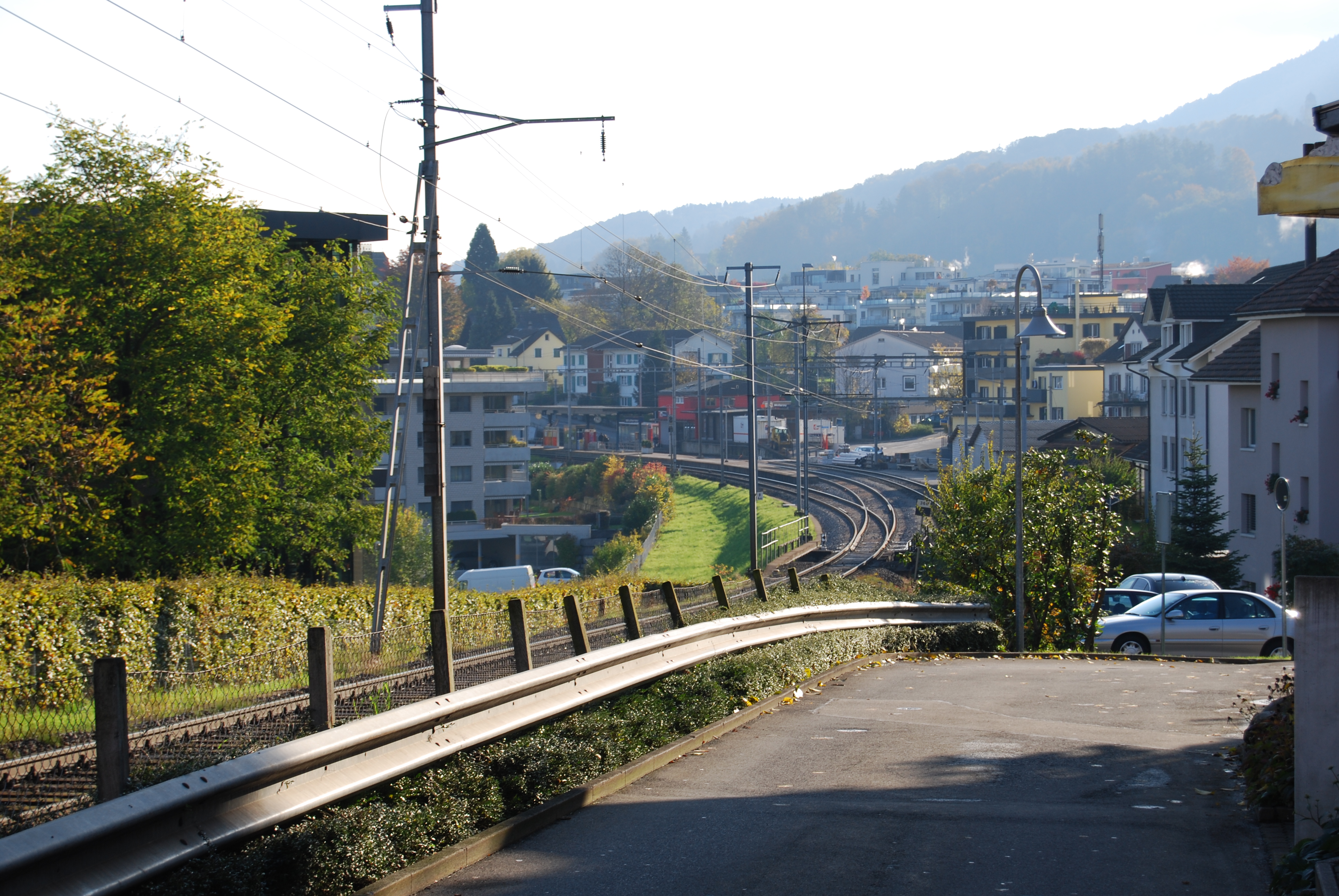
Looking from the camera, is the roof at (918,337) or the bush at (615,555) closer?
the bush at (615,555)

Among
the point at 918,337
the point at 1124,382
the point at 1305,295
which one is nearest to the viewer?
the point at 1305,295

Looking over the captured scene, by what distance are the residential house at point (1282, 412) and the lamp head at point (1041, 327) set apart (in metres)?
11.1

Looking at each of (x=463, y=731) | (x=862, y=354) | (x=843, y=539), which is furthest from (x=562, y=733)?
(x=862, y=354)

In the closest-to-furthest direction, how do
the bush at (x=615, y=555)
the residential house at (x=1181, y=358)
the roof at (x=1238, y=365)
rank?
the roof at (x=1238, y=365)
the residential house at (x=1181, y=358)
the bush at (x=615, y=555)

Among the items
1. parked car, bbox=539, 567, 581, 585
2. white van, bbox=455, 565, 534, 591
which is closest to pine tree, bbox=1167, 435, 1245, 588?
white van, bbox=455, 565, 534, 591

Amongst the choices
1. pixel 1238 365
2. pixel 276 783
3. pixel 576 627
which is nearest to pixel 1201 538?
pixel 1238 365

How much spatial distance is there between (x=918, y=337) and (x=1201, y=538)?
90.5m

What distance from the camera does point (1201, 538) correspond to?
39000 millimetres

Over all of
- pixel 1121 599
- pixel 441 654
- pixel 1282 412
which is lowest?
pixel 1121 599

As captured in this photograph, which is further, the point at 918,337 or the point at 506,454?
the point at 918,337

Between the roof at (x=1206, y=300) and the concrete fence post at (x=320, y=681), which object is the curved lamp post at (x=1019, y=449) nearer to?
the concrete fence post at (x=320, y=681)

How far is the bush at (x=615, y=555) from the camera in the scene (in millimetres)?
58688

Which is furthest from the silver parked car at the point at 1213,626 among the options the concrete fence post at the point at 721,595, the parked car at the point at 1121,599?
the concrete fence post at the point at 721,595

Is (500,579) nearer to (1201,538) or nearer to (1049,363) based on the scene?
(1201,538)
